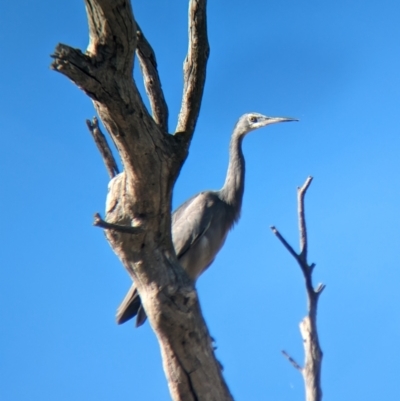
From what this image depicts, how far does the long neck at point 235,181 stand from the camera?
6395 millimetres

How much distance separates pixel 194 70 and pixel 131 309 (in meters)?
2.78

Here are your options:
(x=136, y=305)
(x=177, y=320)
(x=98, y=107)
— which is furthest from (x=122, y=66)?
(x=136, y=305)

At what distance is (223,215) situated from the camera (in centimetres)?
623

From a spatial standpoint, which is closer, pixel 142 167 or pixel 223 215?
pixel 142 167

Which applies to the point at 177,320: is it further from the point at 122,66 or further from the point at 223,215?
the point at 223,215

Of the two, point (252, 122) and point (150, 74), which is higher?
point (252, 122)

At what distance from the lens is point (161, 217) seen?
3.12 meters

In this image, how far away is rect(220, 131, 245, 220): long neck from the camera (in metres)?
6.39

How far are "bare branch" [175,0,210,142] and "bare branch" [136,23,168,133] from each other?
0.39ft

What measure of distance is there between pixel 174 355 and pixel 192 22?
4.69ft

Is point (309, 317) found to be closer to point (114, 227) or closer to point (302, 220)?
point (302, 220)

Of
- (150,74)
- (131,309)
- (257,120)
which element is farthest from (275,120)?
(150,74)

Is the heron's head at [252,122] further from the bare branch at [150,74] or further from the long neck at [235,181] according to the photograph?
the bare branch at [150,74]

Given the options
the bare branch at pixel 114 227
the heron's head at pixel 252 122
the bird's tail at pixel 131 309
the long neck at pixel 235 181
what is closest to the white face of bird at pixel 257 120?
the heron's head at pixel 252 122
